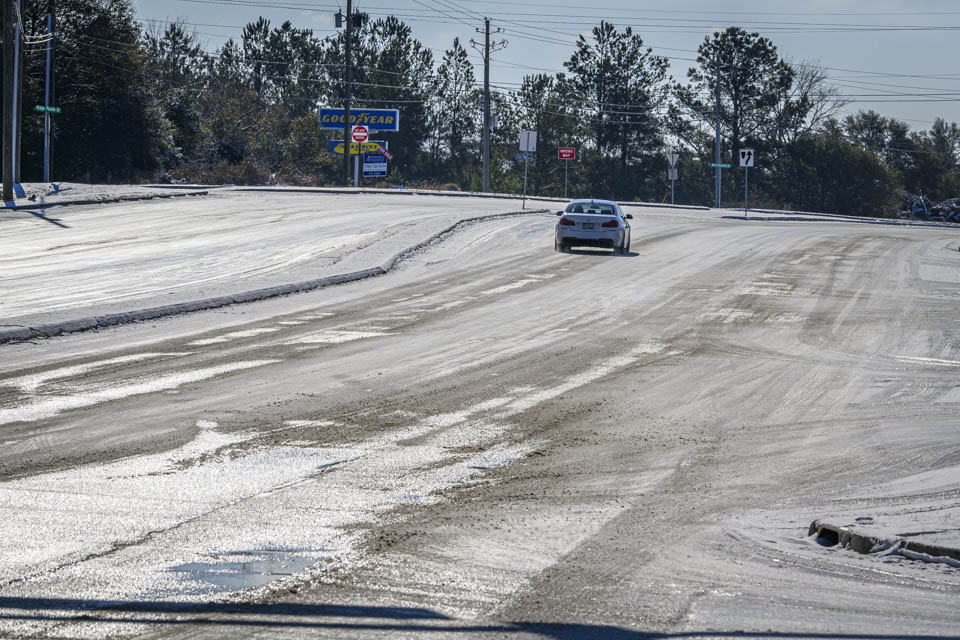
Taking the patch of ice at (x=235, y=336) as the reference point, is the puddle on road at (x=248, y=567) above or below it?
below

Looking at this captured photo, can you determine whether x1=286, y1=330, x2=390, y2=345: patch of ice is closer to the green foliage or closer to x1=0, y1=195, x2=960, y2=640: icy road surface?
x1=0, y1=195, x2=960, y2=640: icy road surface

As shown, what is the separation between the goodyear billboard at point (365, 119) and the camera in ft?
253

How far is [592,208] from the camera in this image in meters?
28.6

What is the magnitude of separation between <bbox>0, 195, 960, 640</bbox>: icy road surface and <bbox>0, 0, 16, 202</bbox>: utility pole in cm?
1939

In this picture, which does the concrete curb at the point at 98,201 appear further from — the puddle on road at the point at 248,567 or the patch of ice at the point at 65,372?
the puddle on road at the point at 248,567

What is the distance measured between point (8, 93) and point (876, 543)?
33.1m

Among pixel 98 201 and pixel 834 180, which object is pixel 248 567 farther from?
pixel 834 180

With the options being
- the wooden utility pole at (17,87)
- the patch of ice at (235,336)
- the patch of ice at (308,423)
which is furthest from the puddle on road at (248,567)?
the wooden utility pole at (17,87)

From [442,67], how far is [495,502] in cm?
10057

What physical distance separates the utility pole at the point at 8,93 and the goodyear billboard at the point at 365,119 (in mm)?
43501

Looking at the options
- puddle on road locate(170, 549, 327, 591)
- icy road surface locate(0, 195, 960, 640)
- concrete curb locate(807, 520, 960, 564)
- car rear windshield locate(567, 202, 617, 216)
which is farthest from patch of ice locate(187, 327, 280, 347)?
car rear windshield locate(567, 202, 617, 216)

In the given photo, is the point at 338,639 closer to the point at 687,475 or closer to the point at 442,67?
the point at 687,475

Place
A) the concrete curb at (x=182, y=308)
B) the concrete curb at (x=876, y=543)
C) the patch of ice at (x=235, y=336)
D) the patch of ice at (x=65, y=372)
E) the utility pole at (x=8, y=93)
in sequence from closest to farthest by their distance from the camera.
Result: 1. the concrete curb at (x=876, y=543)
2. the patch of ice at (x=65, y=372)
3. the patch of ice at (x=235, y=336)
4. the concrete curb at (x=182, y=308)
5. the utility pole at (x=8, y=93)

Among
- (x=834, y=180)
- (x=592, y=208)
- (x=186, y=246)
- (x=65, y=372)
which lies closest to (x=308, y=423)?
(x=65, y=372)
